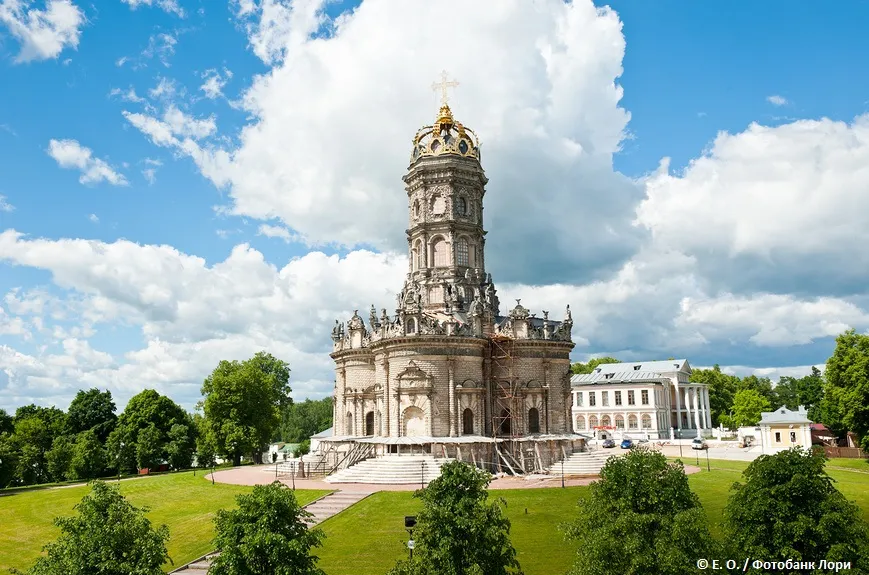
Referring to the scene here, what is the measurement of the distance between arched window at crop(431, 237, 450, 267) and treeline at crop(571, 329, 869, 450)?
3138 centimetres

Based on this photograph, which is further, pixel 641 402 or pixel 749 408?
pixel 749 408

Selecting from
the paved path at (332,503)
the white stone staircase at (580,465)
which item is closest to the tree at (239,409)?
the paved path at (332,503)

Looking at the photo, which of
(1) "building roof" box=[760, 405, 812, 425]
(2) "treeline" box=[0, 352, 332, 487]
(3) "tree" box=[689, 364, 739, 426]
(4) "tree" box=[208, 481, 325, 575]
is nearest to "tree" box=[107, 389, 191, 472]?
(2) "treeline" box=[0, 352, 332, 487]

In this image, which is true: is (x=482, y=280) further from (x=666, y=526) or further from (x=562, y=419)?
(x=666, y=526)

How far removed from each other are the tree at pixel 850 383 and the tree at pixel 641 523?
39.3 meters

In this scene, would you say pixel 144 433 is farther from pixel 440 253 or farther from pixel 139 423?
pixel 440 253

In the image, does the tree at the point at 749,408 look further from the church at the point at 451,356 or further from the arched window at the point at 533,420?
the arched window at the point at 533,420

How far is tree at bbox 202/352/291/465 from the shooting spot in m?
64.6

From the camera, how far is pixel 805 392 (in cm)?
8756

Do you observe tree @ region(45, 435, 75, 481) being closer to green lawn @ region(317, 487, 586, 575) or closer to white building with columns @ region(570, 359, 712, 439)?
green lawn @ region(317, 487, 586, 575)

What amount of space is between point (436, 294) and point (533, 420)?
12.7 meters

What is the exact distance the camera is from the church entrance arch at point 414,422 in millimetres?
49938

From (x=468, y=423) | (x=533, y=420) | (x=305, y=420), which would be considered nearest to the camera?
(x=468, y=423)

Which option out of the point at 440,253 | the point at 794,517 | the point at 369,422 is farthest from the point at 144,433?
the point at 794,517
